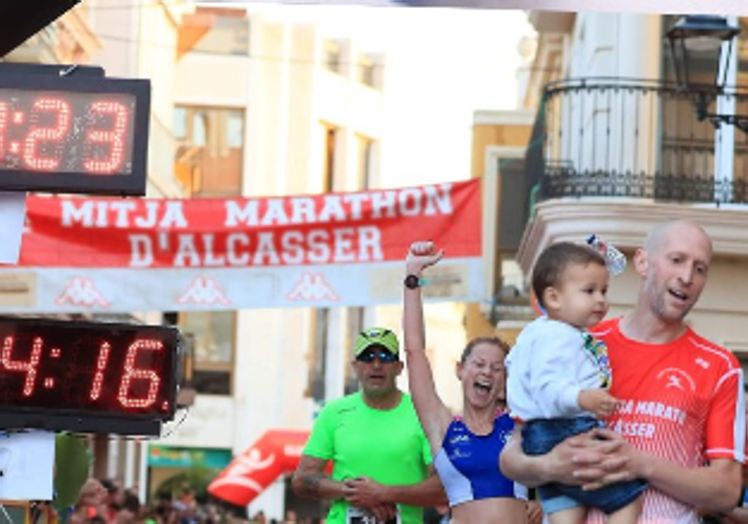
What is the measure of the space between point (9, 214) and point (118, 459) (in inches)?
1665

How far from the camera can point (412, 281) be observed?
10117mm

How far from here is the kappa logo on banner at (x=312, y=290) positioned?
74.7 ft

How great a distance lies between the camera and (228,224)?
23.6 metres

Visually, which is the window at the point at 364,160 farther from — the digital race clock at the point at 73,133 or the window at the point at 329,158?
the digital race clock at the point at 73,133

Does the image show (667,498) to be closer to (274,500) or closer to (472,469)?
(472,469)

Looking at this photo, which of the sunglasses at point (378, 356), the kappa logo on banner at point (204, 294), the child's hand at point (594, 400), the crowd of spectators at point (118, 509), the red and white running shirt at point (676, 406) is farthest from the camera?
the kappa logo on banner at point (204, 294)

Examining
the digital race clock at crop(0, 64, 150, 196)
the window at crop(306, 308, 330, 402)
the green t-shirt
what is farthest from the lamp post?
the window at crop(306, 308, 330, 402)

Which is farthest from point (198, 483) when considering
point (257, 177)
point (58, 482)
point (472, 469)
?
point (472, 469)

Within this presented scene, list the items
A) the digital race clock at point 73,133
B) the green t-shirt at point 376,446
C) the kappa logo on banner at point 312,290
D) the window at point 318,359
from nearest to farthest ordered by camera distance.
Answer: the digital race clock at point 73,133 < the green t-shirt at point 376,446 < the kappa logo on banner at point 312,290 < the window at point 318,359

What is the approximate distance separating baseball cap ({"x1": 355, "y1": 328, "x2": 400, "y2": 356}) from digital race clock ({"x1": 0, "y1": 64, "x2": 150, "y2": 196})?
2340 millimetres

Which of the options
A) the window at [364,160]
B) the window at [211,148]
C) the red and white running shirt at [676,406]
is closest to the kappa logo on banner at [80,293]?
the red and white running shirt at [676,406]

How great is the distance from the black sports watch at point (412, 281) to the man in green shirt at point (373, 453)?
193cm

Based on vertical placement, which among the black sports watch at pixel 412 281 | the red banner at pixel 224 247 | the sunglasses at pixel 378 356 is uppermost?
the red banner at pixel 224 247

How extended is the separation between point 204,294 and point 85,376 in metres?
11.8
